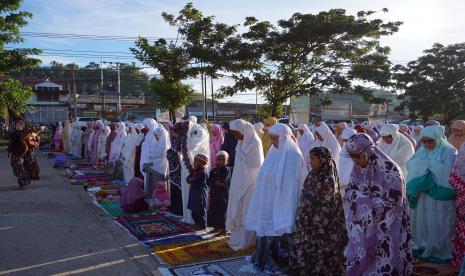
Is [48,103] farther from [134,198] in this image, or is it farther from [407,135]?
[407,135]

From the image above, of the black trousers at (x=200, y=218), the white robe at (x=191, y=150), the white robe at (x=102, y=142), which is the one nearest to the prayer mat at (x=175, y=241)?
the black trousers at (x=200, y=218)

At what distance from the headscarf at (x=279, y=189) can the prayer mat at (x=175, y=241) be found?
4.93ft

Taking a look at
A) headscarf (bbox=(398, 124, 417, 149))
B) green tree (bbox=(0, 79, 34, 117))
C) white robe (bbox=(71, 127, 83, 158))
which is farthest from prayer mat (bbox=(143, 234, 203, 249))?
green tree (bbox=(0, 79, 34, 117))

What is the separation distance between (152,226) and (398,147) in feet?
12.2

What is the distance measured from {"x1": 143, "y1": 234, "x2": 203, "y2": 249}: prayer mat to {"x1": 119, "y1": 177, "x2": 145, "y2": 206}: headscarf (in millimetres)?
1813

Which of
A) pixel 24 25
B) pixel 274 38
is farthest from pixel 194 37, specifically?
pixel 24 25

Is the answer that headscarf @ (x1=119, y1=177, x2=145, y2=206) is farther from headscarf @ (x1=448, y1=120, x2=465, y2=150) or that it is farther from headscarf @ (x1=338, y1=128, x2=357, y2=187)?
headscarf @ (x1=448, y1=120, x2=465, y2=150)

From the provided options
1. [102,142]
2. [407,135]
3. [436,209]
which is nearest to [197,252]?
[436,209]

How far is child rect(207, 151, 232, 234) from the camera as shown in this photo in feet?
19.4

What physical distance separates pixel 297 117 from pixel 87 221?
95.0 feet

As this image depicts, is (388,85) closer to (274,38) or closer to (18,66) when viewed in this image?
(274,38)

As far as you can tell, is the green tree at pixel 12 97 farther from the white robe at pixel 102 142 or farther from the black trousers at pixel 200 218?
the black trousers at pixel 200 218

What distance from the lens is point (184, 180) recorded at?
7.07 m

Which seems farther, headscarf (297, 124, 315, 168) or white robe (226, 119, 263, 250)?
headscarf (297, 124, 315, 168)
